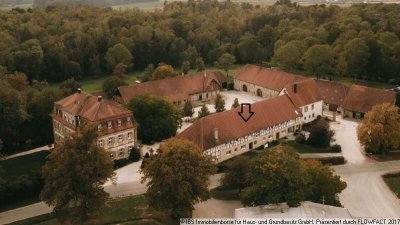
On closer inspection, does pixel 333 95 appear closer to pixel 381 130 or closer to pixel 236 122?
pixel 381 130

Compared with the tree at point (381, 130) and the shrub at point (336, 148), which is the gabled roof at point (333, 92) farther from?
the tree at point (381, 130)

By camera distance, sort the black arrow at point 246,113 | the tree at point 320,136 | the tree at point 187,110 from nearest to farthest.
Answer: the tree at point 320,136
the black arrow at point 246,113
the tree at point 187,110

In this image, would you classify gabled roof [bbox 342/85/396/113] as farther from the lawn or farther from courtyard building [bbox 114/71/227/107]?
the lawn

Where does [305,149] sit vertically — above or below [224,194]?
above

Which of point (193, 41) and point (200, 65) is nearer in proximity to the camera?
point (200, 65)

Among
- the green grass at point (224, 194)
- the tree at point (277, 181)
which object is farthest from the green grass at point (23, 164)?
the tree at point (277, 181)

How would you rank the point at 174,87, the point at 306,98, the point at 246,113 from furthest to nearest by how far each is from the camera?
1. the point at 174,87
2. the point at 306,98
3. the point at 246,113

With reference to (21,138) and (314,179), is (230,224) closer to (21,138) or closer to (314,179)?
(314,179)

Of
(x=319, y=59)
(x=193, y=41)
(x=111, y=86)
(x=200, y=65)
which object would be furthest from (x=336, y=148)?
(x=193, y=41)
